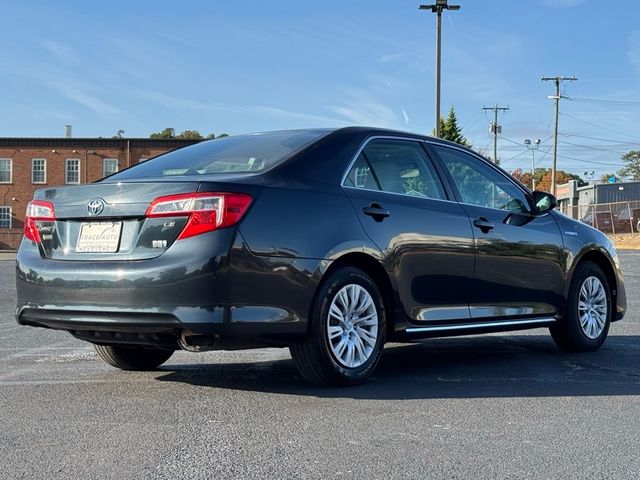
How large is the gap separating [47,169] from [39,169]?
0.51 m

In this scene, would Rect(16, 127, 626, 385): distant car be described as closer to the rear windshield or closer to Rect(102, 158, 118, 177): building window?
the rear windshield

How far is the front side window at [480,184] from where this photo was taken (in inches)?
259

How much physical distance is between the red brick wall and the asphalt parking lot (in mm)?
50010

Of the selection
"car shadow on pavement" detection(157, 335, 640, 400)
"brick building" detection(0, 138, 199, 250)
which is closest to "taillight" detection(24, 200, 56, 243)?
"car shadow on pavement" detection(157, 335, 640, 400)

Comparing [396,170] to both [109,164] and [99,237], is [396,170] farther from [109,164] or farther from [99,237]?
[109,164]

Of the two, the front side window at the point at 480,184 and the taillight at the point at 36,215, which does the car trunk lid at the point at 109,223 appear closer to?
the taillight at the point at 36,215

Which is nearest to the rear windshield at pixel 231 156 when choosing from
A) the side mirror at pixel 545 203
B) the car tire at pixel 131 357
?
the car tire at pixel 131 357

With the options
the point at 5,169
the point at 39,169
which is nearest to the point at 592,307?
the point at 39,169

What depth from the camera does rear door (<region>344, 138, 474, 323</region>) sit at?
223 inches

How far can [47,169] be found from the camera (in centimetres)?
5584

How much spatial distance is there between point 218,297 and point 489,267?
8.17 feet

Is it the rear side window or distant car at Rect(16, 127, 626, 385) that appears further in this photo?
the rear side window

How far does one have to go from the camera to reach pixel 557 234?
7141 mm

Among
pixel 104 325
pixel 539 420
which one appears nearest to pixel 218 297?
pixel 104 325
